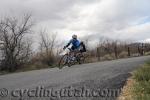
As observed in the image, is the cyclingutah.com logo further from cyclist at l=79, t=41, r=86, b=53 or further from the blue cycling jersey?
cyclist at l=79, t=41, r=86, b=53

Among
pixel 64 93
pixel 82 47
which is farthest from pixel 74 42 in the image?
pixel 64 93

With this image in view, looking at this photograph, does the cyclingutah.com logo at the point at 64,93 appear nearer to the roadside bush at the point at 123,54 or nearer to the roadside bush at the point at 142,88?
the roadside bush at the point at 142,88

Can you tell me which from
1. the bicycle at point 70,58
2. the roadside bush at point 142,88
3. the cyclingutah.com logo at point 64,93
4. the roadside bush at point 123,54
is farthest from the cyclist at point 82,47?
the roadside bush at point 123,54

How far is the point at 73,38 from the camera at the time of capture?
1991cm

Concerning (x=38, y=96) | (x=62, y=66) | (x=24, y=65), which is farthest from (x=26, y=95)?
(x=24, y=65)

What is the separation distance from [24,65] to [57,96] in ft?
96.9

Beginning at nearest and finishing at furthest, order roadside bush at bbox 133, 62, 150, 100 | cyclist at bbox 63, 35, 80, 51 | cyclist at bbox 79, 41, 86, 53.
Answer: roadside bush at bbox 133, 62, 150, 100
cyclist at bbox 63, 35, 80, 51
cyclist at bbox 79, 41, 86, 53

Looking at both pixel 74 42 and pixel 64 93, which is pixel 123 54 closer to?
pixel 74 42

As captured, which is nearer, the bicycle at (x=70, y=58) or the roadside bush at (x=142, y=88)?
the roadside bush at (x=142, y=88)

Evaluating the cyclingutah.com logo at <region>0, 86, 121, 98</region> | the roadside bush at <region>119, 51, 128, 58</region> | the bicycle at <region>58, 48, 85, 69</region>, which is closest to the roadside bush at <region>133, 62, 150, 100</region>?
the cyclingutah.com logo at <region>0, 86, 121, 98</region>

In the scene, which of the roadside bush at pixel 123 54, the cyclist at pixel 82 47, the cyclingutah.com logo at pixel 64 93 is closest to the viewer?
the cyclingutah.com logo at pixel 64 93

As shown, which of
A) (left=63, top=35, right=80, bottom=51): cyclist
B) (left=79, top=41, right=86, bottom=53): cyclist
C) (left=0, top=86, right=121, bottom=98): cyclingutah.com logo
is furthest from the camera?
(left=79, top=41, right=86, bottom=53): cyclist

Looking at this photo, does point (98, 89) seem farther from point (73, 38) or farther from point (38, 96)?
point (73, 38)

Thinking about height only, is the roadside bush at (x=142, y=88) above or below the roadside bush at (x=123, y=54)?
below
